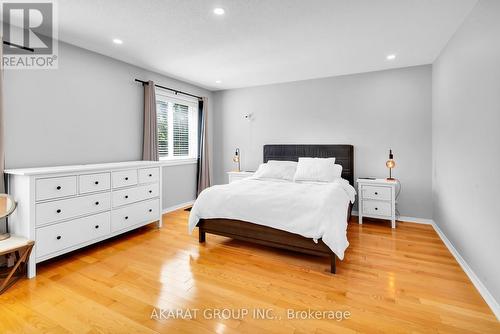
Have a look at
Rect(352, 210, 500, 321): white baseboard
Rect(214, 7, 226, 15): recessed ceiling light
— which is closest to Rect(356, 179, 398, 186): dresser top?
Rect(352, 210, 500, 321): white baseboard

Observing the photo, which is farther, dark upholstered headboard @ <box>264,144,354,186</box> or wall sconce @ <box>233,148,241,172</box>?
wall sconce @ <box>233,148,241,172</box>

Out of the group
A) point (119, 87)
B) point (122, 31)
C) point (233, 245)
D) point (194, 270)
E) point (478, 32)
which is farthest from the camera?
point (119, 87)

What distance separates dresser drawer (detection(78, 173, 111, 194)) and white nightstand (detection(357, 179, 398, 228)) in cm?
352

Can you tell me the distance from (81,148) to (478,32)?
439cm

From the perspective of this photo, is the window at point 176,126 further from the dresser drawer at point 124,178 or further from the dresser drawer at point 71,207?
the dresser drawer at point 71,207

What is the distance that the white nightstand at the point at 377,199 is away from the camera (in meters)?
3.74

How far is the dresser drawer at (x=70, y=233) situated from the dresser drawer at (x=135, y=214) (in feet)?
0.31

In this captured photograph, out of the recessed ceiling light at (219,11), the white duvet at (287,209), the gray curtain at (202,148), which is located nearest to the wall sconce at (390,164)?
the white duvet at (287,209)

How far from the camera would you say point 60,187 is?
2557 mm

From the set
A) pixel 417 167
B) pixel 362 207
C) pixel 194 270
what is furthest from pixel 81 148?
pixel 417 167

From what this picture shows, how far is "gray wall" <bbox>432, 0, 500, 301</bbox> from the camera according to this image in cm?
190

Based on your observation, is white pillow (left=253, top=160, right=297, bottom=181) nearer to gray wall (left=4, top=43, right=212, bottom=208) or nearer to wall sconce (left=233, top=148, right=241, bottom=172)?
wall sconce (left=233, top=148, right=241, bottom=172)

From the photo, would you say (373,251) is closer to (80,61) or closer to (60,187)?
(60,187)

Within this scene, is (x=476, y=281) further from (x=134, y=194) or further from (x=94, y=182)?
(x=94, y=182)
